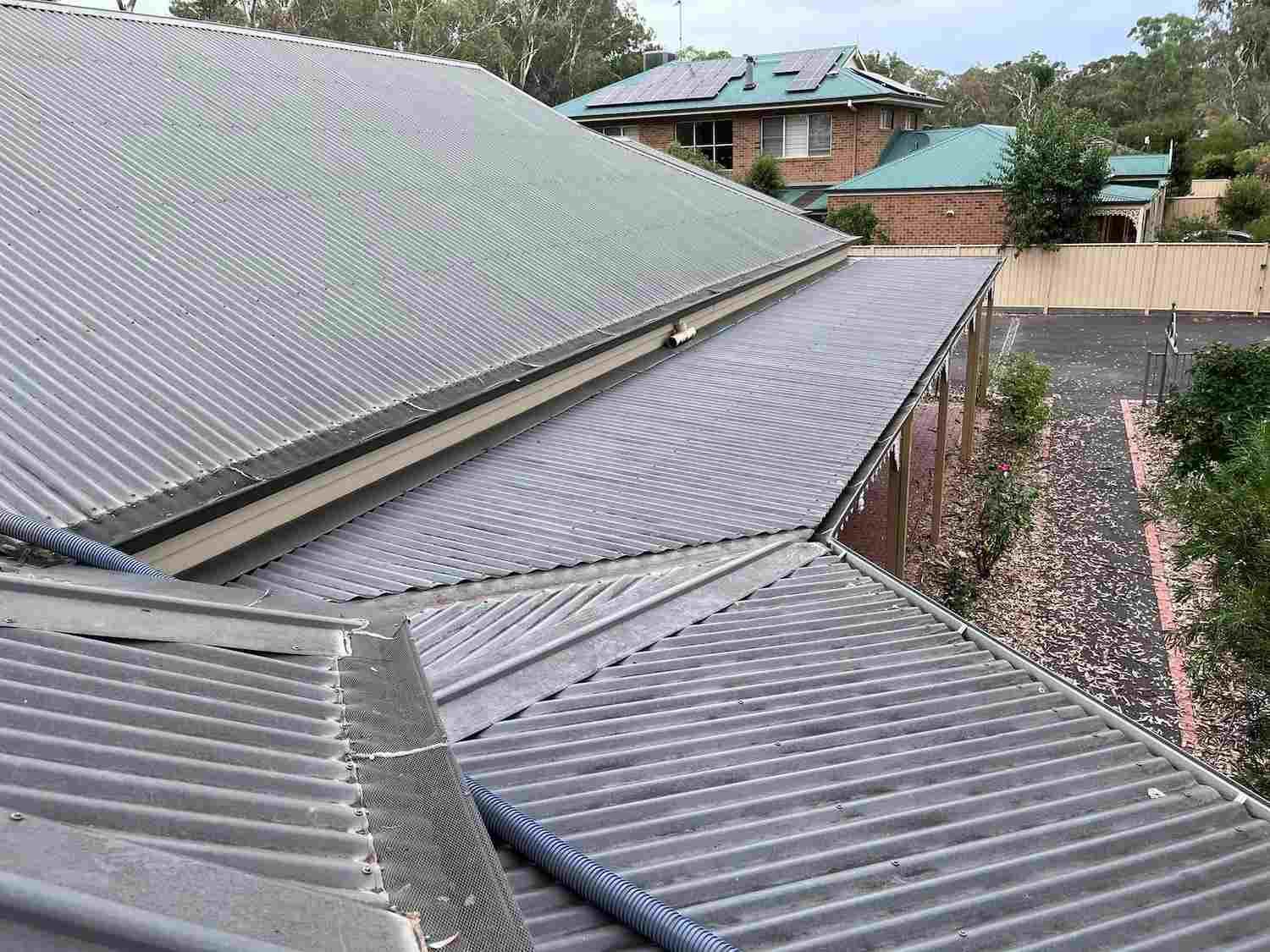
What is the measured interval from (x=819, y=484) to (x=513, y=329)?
3524 mm

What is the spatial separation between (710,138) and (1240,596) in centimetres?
3774

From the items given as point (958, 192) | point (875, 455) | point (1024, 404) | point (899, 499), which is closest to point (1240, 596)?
point (875, 455)

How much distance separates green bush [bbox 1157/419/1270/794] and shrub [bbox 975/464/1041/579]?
3.30 metres

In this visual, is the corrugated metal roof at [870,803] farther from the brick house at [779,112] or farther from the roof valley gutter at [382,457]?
the brick house at [779,112]

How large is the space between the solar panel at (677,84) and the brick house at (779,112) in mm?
47

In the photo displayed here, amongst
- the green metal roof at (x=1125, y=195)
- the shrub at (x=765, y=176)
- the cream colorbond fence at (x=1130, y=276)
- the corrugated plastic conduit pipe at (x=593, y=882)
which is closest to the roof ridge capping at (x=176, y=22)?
the corrugated plastic conduit pipe at (x=593, y=882)

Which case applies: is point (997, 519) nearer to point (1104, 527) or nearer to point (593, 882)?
point (1104, 527)

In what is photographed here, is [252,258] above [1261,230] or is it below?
above

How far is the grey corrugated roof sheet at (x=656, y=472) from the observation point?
7.10 meters

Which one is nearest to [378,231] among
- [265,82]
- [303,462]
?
[265,82]

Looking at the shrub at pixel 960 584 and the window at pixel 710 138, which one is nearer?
the shrub at pixel 960 584

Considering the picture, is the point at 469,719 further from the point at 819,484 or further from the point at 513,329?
the point at 513,329

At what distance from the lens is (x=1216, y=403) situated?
55.8 feet

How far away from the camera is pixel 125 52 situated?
11633 mm
